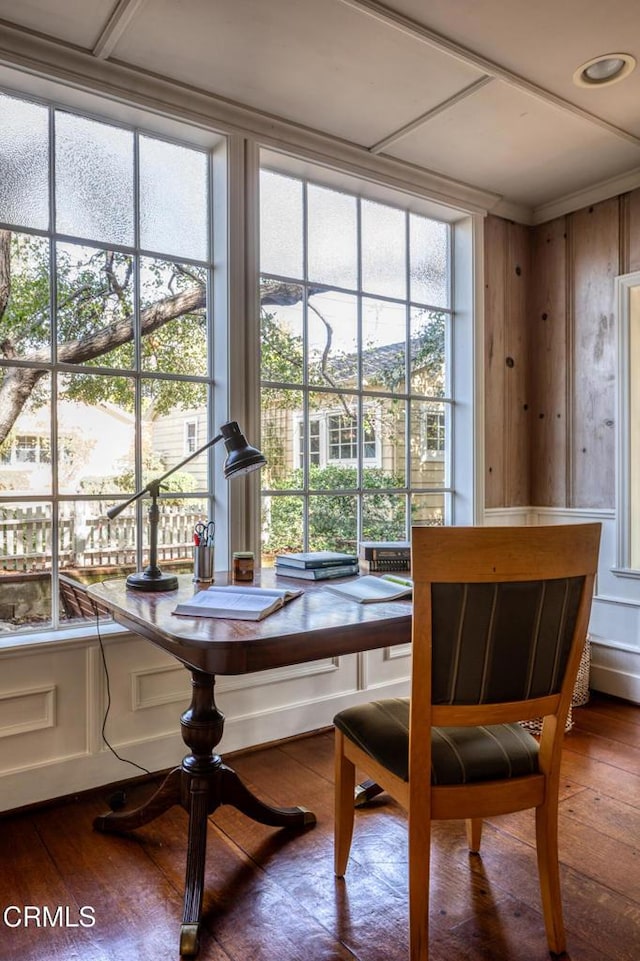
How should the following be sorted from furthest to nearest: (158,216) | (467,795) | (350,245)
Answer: (350,245) → (158,216) → (467,795)

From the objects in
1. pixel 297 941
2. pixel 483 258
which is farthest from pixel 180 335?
pixel 297 941

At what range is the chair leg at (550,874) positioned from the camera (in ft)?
4.83

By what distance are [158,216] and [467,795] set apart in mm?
2166

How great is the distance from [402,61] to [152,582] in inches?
75.1

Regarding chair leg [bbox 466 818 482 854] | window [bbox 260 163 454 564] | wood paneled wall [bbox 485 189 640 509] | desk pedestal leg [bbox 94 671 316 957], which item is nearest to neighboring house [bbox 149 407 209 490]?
window [bbox 260 163 454 564]

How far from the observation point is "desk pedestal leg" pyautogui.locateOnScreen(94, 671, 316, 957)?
1.59 metres

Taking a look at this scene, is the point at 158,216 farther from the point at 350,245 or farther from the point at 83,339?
the point at 350,245

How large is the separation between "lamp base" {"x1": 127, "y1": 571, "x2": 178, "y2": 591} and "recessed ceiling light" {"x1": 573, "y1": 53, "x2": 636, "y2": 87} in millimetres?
2223

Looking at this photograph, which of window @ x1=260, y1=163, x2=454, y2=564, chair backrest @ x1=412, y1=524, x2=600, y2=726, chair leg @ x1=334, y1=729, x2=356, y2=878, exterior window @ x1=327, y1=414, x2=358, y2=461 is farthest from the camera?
Result: exterior window @ x1=327, y1=414, x2=358, y2=461

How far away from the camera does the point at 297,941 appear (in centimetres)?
151

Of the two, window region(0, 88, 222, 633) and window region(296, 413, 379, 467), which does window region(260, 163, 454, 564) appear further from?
window region(0, 88, 222, 633)

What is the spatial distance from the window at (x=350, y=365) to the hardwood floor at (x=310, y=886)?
1143 millimetres

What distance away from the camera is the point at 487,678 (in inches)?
53.8

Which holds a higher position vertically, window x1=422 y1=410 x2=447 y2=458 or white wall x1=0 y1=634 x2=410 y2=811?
window x1=422 y1=410 x2=447 y2=458
